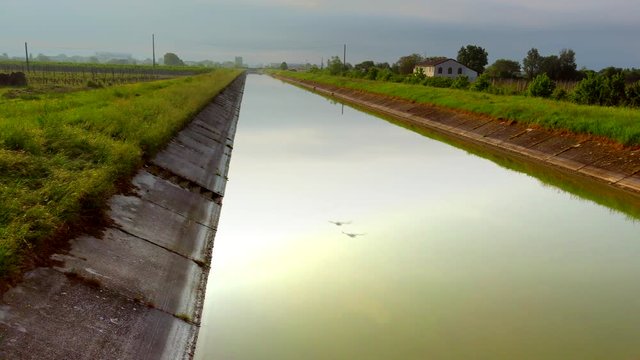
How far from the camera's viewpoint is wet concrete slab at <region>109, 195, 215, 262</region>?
8055mm

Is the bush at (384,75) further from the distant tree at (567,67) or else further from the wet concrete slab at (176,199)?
the wet concrete slab at (176,199)

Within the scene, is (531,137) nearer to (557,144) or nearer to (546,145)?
(546,145)

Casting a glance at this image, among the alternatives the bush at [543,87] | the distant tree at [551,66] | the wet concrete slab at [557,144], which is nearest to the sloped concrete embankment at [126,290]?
the wet concrete slab at [557,144]

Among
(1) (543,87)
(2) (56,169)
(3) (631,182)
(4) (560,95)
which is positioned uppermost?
(1) (543,87)

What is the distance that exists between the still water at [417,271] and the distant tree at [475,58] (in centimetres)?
8677

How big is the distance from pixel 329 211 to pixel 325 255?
283 centimetres

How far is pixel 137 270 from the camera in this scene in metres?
6.75

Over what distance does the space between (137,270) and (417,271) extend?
4.43 meters

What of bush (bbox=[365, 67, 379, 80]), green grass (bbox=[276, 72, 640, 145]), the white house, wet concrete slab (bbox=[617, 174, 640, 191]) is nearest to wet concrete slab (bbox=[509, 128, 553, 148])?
green grass (bbox=[276, 72, 640, 145])

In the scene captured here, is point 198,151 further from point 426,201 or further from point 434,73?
point 434,73

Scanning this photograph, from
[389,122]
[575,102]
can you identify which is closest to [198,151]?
[389,122]

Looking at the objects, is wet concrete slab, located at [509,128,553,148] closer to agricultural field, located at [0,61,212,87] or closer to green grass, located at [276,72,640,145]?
green grass, located at [276,72,640,145]

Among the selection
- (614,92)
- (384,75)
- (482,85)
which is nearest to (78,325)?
(614,92)

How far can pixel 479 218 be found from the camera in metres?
11.4
